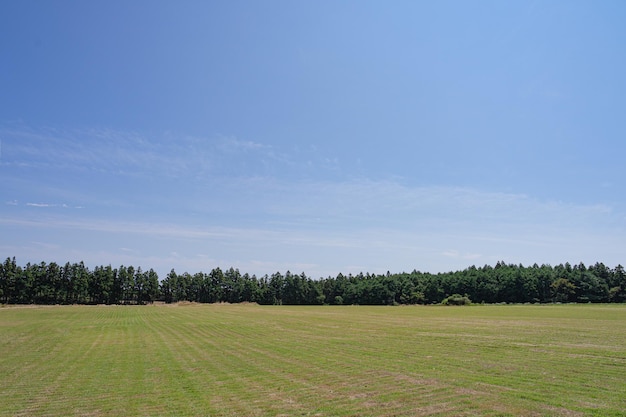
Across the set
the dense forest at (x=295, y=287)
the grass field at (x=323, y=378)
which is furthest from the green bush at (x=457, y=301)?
the grass field at (x=323, y=378)

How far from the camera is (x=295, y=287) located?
163750mm

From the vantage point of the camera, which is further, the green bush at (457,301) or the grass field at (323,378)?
the green bush at (457,301)

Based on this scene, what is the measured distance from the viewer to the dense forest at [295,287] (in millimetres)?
129125

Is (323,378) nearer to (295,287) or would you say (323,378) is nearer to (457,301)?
(457,301)

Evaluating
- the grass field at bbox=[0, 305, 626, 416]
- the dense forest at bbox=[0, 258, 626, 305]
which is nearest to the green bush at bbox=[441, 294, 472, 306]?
the dense forest at bbox=[0, 258, 626, 305]

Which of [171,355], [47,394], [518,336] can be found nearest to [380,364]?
[171,355]

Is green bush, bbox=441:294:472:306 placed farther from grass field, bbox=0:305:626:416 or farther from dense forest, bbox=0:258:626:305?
grass field, bbox=0:305:626:416

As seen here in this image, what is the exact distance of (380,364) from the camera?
20.2m

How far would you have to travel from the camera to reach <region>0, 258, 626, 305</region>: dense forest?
129m

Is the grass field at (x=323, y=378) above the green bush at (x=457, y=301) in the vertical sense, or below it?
Answer: above

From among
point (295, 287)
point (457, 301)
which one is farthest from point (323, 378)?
point (295, 287)

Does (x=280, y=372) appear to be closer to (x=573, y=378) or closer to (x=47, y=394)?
(x=47, y=394)

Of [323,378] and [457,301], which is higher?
[323,378]

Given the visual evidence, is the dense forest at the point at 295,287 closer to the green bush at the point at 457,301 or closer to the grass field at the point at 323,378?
the green bush at the point at 457,301
